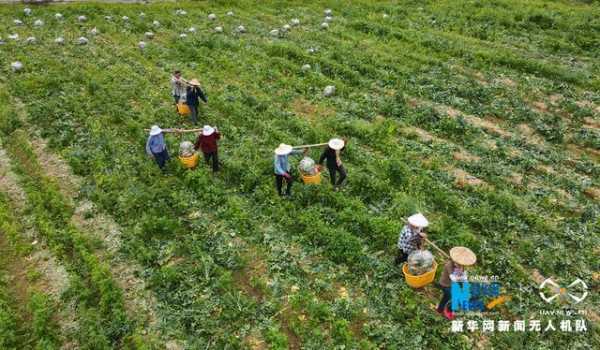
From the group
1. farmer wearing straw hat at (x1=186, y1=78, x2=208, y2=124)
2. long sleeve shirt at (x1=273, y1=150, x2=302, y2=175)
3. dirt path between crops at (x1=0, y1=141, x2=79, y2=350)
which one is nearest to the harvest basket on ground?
long sleeve shirt at (x1=273, y1=150, x2=302, y2=175)

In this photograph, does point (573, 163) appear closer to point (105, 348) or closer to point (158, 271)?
point (158, 271)

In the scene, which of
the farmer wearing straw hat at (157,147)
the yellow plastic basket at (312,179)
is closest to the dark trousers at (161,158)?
the farmer wearing straw hat at (157,147)

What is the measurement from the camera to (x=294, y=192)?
1073cm

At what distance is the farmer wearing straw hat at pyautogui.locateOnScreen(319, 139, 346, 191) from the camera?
1019 cm

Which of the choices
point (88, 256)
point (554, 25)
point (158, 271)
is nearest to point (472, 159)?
point (158, 271)

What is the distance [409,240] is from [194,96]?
787 cm

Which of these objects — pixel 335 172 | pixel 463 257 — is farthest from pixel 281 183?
pixel 463 257

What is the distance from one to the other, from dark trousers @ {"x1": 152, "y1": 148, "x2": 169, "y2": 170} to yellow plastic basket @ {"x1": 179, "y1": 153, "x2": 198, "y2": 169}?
37 centimetres

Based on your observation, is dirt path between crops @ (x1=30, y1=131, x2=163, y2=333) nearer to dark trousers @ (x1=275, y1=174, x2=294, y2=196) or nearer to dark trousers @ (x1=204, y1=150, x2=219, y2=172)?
dark trousers @ (x1=204, y1=150, x2=219, y2=172)

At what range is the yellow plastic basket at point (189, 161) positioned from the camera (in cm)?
1143

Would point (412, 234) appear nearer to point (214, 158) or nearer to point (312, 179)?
point (312, 179)

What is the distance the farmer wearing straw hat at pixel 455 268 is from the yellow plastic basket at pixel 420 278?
47 cm

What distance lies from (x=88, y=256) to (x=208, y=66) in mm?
10206

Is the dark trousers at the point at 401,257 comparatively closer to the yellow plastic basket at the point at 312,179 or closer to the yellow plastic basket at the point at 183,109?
the yellow plastic basket at the point at 312,179
